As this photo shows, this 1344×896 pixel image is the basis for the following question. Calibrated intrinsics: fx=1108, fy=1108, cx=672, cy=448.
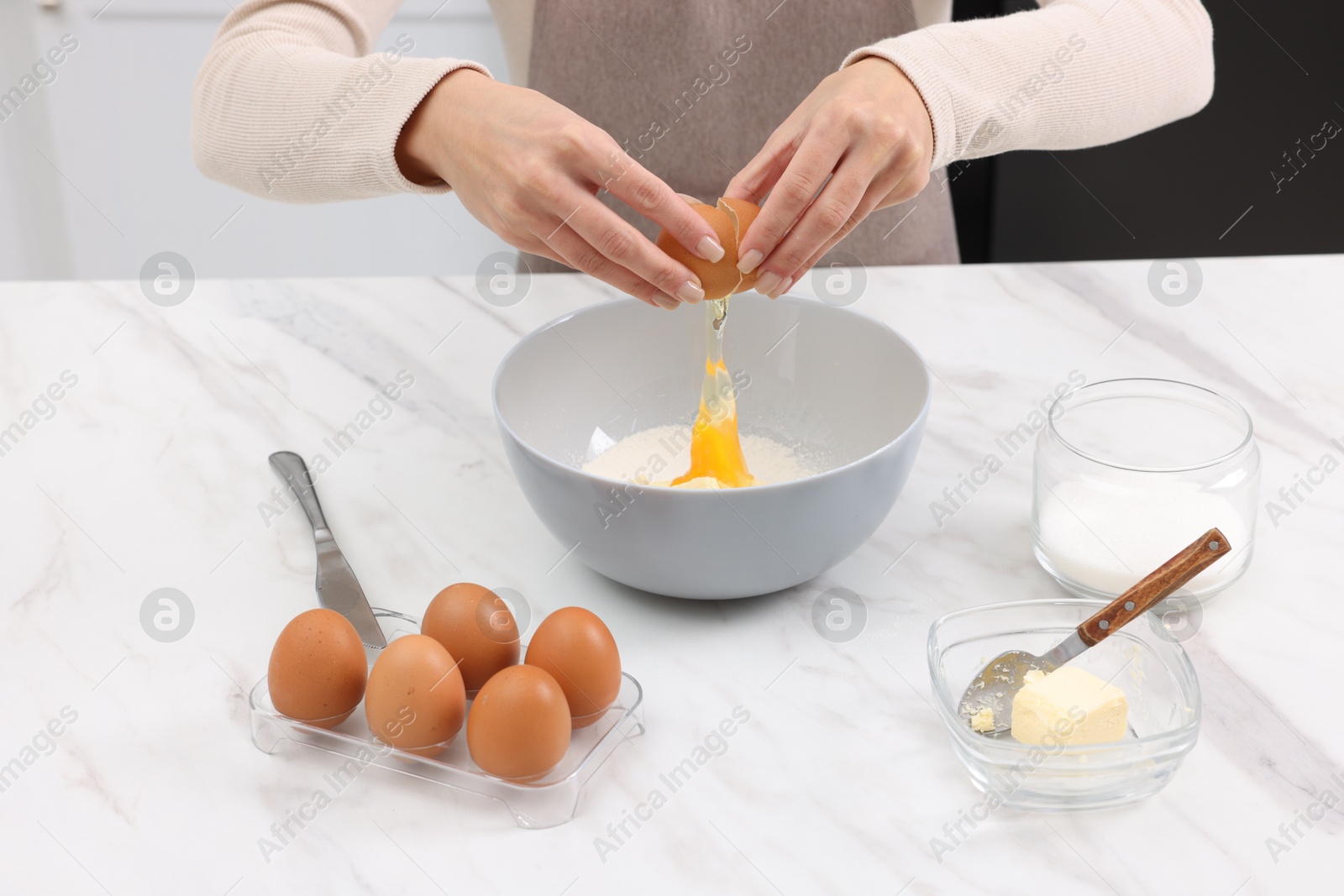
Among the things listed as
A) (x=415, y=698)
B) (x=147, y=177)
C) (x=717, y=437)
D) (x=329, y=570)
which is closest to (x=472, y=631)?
(x=415, y=698)

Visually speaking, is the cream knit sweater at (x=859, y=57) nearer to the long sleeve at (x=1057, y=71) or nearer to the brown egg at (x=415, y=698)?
the long sleeve at (x=1057, y=71)

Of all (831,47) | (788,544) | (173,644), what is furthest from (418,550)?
(831,47)

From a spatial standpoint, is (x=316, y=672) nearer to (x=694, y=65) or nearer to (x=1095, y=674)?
(x=1095, y=674)

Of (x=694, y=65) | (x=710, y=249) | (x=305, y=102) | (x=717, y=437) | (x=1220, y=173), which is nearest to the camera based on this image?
(x=710, y=249)

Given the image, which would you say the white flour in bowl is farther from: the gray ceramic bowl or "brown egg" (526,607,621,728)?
"brown egg" (526,607,621,728)

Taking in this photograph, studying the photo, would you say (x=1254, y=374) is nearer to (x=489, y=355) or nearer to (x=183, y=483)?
(x=489, y=355)

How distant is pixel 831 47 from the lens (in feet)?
4.74

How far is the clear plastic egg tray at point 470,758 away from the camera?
0.73m

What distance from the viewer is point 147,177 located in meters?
2.83

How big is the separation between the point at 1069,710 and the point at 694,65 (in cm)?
101

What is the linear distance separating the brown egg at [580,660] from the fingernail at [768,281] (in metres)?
0.32

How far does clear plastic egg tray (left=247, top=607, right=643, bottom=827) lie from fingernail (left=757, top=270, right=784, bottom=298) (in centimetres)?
34

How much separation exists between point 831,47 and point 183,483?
0.95m

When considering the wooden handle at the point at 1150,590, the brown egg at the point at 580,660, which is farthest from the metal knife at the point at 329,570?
the wooden handle at the point at 1150,590
